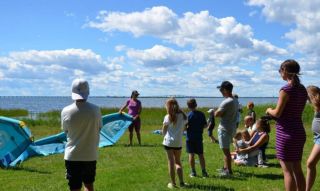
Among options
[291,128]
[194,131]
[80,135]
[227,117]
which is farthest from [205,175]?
[80,135]

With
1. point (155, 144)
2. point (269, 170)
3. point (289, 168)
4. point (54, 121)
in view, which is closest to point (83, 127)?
point (289, 168)

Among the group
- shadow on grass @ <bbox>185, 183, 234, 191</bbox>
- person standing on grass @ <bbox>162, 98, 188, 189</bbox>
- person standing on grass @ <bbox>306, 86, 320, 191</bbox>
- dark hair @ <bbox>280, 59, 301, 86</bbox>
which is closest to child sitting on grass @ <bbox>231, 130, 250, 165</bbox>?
shadow on grass @ <bbox>185, 183, 234, 191</bbox>

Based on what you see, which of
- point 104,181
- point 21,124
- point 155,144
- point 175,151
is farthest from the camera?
point 155,144

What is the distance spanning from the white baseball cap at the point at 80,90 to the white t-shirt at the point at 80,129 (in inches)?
3.5

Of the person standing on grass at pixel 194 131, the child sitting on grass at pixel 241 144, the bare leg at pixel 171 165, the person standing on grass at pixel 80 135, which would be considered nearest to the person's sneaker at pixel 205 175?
the person standing on grass at pixel 194 131

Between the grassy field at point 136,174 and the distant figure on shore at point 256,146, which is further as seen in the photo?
the distant figure on shore at point 256,146

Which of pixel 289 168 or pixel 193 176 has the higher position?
pixel 289 168

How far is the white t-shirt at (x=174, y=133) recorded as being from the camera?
7793 millimetres

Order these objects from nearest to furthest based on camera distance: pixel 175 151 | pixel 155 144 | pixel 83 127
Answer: pixel 83 127 → pixel 175 151 → pixel 155 144

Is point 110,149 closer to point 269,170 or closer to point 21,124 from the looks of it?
point 21,124

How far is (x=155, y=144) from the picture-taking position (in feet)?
50.9

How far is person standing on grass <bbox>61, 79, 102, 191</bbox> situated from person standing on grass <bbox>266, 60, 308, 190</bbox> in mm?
2243

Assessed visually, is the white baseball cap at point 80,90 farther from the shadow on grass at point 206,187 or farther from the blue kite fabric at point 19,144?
the blue kite fabric at point 19,144

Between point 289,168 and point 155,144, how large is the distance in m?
10.0
